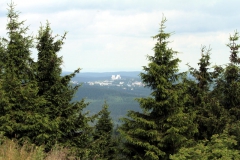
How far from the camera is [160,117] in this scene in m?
14.8

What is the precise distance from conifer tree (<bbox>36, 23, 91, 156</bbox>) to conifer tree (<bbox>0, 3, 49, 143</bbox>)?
2.33ft

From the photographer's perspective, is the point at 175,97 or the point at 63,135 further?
the point at 63,135

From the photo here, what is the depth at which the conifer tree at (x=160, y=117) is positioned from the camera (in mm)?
13766

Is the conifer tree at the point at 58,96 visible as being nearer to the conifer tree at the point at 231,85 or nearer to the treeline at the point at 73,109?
the treeline at the point at 73,109

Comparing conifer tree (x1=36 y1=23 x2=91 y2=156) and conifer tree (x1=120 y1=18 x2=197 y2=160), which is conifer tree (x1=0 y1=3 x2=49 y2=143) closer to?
conifer tree (x1=36 y1=23 x2=91 y2=156)

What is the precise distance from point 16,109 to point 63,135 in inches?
144

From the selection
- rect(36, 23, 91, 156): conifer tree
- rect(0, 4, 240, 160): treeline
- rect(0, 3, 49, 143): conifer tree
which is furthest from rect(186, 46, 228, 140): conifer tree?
rect(0, 3, 49, 143): conifer tree

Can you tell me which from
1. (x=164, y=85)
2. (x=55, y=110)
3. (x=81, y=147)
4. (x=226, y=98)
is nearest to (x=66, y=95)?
(x=55, y=110)

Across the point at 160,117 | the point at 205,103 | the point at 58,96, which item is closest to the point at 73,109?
the point at 58,96

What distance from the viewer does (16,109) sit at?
1356 cm

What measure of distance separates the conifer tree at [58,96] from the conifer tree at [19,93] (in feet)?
2.33

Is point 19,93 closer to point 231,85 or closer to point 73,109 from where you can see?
point 73,109

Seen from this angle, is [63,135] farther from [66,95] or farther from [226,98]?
[226,98]

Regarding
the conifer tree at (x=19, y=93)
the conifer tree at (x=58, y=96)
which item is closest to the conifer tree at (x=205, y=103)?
the conifer tree at (x=58, y=96)
